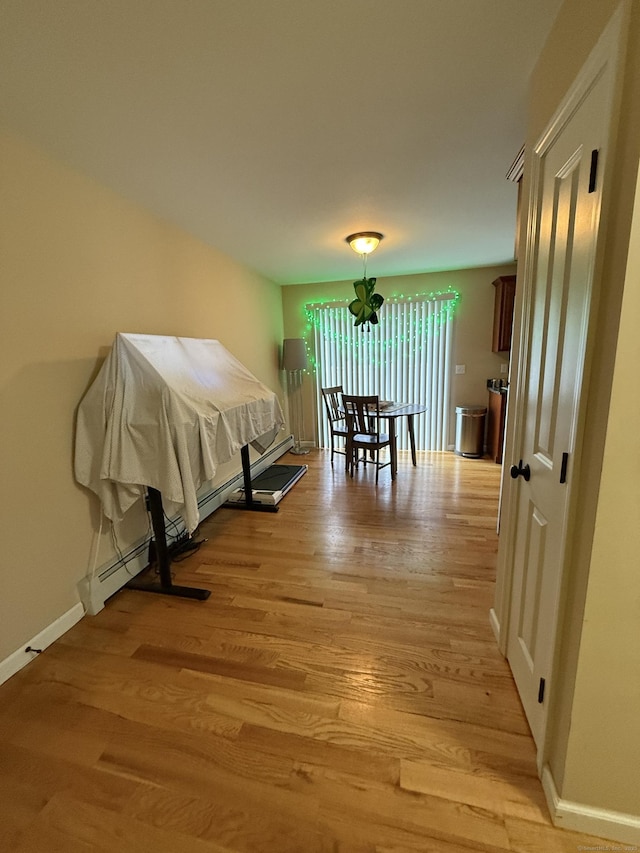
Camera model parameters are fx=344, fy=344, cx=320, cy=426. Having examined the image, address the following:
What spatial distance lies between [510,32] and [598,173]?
82 centimetres

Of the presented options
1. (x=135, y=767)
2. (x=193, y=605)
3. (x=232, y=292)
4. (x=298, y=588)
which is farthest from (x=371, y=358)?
(x=135, y=767)

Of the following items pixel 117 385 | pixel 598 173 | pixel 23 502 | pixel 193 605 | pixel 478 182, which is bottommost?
pixel 193 605

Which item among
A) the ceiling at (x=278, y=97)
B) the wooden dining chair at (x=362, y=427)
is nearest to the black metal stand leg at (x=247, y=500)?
the wooden dining chair at (x=362, y=427)

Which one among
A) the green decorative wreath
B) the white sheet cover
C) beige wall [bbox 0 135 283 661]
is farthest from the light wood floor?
the green decorative wreath

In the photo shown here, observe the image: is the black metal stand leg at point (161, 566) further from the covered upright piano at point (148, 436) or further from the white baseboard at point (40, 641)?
the white baseboard at point (40, 641)

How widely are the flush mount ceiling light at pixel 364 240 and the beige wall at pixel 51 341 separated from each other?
1.64 metres

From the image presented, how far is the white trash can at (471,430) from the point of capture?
448 centimetres

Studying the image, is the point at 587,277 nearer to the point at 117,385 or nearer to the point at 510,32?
the point at 510,32

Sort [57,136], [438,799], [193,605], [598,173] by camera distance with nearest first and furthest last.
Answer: [598,173]
[438,799]
[57,136]
[193,605]

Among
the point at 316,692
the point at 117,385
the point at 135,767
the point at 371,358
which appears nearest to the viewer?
the point at 135,767

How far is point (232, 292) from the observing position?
3.62 meters

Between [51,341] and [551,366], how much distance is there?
226cm

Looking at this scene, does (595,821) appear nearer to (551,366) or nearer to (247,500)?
(551,366)

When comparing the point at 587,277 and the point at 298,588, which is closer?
the point at 587,277
